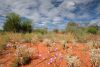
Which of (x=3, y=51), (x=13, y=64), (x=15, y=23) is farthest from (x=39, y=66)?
(x=15, y=23)

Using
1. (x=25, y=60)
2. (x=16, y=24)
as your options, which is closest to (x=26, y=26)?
(x=16, y=24)

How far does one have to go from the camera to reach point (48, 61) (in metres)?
7.25

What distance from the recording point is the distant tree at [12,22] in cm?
2538

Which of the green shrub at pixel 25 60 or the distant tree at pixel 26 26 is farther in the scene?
the distant tree at pixel 26 26

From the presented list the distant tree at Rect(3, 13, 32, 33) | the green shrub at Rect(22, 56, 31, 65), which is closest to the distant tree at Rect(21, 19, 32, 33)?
the distant tree at Rect(3, 13, 32, 33)

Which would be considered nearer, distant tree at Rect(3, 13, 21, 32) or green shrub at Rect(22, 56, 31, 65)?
green shrub at Rect(22, 56, 31, 65)

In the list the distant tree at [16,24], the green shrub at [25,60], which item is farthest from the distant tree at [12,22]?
the green shrub at [25,60]

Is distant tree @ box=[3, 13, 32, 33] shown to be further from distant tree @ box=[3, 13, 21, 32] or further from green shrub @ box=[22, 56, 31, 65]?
green shrub @ box=[22, 56, 31, 65]

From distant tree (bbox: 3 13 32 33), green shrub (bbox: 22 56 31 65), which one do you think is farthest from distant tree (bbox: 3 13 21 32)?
green shrub (bbox: 22 56 31 65)

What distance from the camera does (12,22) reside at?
2572 cm

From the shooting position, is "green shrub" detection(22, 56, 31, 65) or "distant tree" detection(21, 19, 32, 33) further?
"distant tree" detection(21, 19, 32, 33)

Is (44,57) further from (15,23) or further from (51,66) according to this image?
(15,23)

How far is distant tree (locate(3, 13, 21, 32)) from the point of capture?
25.4 meters

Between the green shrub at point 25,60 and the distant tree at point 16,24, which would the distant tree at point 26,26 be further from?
the green shrub at point 25,60
